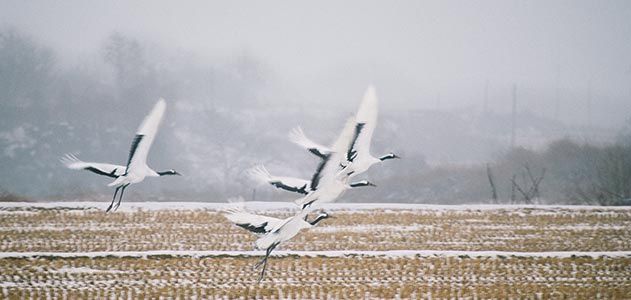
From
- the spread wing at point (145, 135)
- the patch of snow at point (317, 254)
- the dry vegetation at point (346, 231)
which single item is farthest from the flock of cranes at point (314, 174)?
the dry vegetation at point (346, 231)

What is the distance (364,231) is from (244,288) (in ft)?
5.88

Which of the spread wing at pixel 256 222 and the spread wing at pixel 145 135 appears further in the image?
the spread wing at pixel 145 135

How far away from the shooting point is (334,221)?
7562mm

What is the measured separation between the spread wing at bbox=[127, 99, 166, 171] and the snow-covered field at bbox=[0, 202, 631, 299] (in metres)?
1.01

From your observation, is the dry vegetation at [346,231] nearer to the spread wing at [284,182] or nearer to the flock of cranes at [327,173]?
the flock of cranes at [327,173]

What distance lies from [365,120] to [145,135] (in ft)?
6.91

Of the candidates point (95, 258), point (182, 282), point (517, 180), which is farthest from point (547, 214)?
point (95, 258)

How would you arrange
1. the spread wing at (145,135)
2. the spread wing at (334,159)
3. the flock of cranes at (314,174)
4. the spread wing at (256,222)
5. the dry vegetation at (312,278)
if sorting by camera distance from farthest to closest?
the dry vegetation at (312,278) < the spread wing at (145,135) < the spread wing at (256,222) < the flock of cranes at (314,174) < the spread wing at (334,159)

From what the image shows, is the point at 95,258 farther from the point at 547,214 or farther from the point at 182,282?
the point at 547,214

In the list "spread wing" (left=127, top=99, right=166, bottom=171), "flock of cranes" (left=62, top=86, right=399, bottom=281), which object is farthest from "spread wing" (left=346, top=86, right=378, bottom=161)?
"spread wing" (left=127, top=99, right=166, bottom=171)

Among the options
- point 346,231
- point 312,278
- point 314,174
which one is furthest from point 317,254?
point 314,174

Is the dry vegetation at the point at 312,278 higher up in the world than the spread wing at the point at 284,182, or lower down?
lower down

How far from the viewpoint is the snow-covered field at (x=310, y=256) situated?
20.0 feet

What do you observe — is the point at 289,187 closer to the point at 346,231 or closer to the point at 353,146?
the point at 353,146
